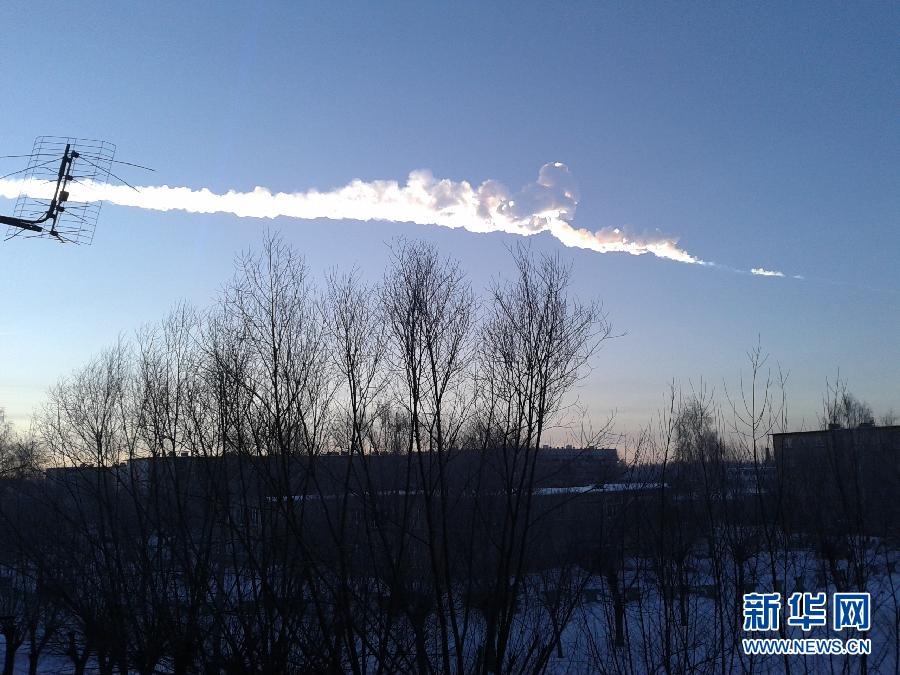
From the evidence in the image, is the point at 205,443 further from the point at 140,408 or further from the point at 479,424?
the point at 140,408

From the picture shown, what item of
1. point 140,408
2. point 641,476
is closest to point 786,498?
point 641,476

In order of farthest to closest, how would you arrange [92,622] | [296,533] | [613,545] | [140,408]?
[140,408] → [92,622] → [613,545] → [296,533]

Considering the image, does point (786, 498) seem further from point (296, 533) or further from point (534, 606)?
point (296, 533)

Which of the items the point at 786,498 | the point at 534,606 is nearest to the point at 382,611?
the point at 534,606

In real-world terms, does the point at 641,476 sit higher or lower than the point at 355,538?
higher

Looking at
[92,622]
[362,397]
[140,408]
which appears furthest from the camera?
[140,408]

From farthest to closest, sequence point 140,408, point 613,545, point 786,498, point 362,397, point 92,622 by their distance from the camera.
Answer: point 140,408, point 92,622, point 613,545, point 362,397, point 786,498

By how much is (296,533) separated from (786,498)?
Result: 250 inches

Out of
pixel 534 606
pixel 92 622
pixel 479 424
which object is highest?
pixel 479 424

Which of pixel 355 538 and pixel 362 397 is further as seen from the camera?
Answer: pixel 355 538

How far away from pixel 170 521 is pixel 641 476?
24.2 ft

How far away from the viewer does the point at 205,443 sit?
10.6m

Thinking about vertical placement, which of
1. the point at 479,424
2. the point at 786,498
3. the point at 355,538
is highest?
the point at 479,424

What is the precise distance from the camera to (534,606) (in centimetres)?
1054
